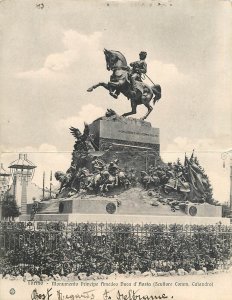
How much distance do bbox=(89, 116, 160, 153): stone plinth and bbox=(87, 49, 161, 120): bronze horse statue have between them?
575mm

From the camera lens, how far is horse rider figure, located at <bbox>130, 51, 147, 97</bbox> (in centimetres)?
1775

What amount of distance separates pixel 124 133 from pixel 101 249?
20.7ft

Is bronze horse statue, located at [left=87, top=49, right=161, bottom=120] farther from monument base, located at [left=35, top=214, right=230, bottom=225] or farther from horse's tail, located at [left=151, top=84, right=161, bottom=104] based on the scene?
monument base, located at [left=35, top=214, right=230, bottom=225]

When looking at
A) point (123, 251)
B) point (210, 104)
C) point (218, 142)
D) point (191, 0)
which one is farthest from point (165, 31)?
point (123, 251)

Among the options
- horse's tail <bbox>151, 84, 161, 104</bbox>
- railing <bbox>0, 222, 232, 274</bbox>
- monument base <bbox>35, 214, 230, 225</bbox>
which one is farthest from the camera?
horse's tail <bbox>151, 84, 161, 104</bbox>

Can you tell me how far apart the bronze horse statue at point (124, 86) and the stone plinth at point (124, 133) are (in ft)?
1.89

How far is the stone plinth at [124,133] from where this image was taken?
1820 cm

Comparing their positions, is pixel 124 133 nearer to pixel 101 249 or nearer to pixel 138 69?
pixel 138 69

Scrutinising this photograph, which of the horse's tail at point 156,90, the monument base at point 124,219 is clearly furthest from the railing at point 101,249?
the horse's tail at point 156,90

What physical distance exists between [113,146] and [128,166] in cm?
93

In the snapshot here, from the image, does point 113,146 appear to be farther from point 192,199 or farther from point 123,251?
point 123,251

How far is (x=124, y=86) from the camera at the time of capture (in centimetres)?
1848

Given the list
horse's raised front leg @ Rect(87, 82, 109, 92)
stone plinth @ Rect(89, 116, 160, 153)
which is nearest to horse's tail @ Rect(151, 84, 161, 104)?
stone plinth @ Rect(89, 116, 160, 153)

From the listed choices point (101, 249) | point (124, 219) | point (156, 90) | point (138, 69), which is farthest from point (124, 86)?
point (101, 249)
